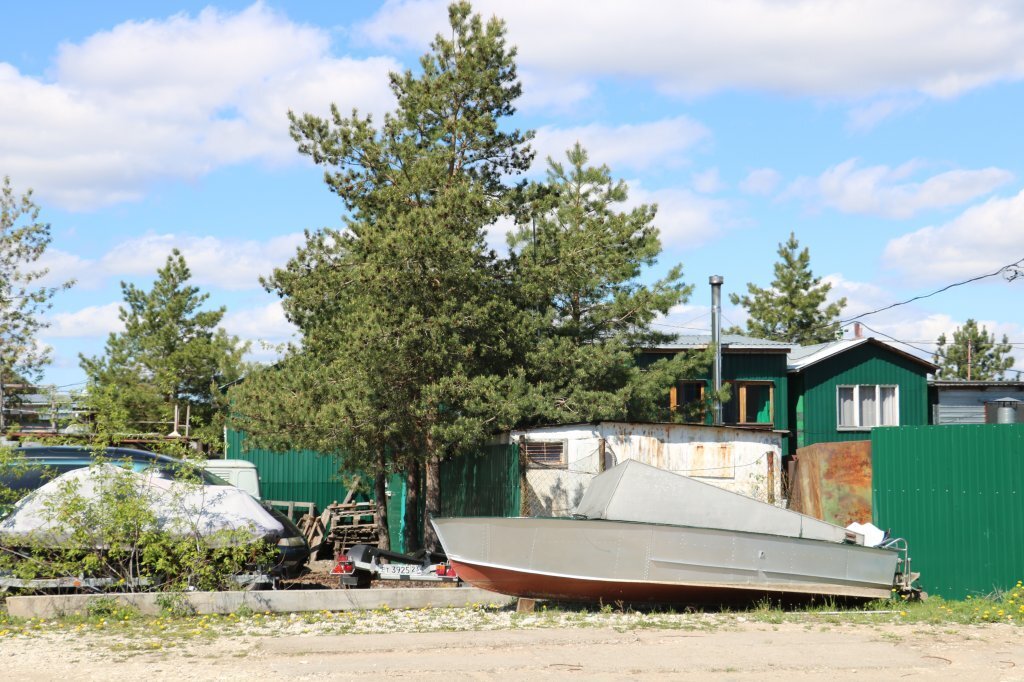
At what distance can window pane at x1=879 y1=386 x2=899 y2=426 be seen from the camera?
114 ft

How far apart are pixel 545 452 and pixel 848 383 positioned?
19.5 meters

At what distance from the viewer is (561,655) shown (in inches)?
392

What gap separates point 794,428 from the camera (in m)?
34.2

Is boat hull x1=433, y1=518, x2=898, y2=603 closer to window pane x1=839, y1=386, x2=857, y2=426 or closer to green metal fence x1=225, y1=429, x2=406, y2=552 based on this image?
green metal fence x1=225, y1=429, x2=406, y2=552

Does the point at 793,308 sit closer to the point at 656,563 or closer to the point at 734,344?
the point at 734,344

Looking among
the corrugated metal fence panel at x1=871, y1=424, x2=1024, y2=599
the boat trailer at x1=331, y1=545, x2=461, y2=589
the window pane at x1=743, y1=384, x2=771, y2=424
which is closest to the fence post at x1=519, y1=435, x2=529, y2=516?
the boat trailer at x1=331, y1=545, x2=461, y2=589

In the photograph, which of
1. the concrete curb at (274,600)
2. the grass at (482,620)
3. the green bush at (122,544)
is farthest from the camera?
the green bush at (122,544)

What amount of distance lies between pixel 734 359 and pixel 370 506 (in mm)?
12545

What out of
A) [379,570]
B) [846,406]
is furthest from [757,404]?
[379,570]

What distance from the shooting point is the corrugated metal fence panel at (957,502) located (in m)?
13.0

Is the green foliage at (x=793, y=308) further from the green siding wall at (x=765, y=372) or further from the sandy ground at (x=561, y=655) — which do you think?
the sandy ground at (x=561, y=655)

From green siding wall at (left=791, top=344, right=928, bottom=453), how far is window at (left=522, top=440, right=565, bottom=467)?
18.0 meters

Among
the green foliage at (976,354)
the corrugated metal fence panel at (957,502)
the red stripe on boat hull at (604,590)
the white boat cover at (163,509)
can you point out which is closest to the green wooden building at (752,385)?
the corrugated metal fence panel at (957,502)

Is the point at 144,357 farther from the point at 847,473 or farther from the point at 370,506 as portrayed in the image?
the point at 847,473
